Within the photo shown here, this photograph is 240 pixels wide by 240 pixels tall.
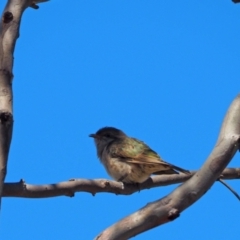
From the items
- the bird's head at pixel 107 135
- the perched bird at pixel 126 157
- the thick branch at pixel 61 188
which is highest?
the bird's head at pixel 107 135

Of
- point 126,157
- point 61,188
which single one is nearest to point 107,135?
point 126,157

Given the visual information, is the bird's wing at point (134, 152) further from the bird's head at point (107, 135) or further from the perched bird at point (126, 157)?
the bird's head at point (107, 135)

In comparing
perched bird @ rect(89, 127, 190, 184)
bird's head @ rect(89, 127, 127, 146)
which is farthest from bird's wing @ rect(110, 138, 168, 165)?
bird's head @ rect(89, 127, 127, 146)

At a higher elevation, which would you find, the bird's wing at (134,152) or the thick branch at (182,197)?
the bird's wing at (134,152)

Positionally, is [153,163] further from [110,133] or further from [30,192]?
[30,192]

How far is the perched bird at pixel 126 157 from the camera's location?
30.4ft

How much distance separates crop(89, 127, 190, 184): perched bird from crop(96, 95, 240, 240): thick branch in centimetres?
401

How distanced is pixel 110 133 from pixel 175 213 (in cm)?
721

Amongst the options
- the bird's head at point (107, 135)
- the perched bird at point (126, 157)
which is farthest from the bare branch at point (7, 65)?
the bird's head at point (107, 135)

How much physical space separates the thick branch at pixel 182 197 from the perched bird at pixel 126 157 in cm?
401

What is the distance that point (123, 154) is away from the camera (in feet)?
33.4

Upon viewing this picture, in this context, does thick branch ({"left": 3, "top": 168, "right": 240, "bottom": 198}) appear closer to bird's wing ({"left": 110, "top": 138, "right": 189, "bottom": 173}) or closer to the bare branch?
the bare branch

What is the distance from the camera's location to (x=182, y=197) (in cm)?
402

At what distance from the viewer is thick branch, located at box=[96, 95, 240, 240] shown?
12.7 ft
